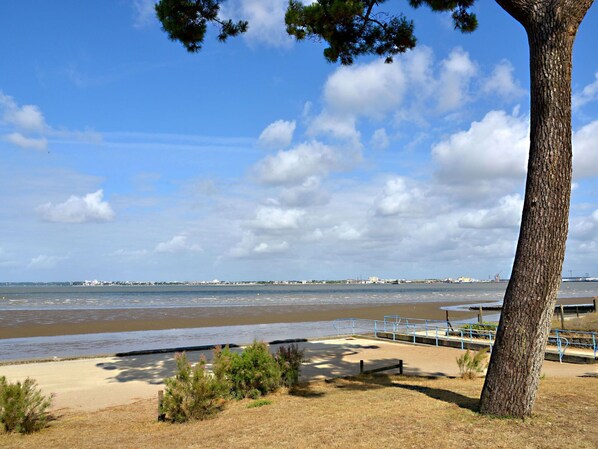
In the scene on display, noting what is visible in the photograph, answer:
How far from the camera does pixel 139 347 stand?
22.2m

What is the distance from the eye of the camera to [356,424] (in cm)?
722

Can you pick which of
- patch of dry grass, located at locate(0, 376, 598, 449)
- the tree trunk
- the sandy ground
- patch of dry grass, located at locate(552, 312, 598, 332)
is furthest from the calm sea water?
the tree trunk

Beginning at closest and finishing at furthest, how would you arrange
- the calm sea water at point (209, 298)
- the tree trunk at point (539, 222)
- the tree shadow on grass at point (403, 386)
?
the tree trunk at point (539, 222)
the tree shadow on grass at point (403, 386)
the calm sea water at point (209, 298)

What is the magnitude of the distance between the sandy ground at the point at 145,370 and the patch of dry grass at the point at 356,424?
5.44 feet

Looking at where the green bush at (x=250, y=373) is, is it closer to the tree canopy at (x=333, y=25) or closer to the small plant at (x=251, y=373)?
the small plant at (x=251, y=373)

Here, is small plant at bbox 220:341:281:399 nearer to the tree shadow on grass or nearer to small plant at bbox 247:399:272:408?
small plant at bbox 247:399:272:408

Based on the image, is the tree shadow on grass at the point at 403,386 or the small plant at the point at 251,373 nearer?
the tree shadow on grass at the point at 403,386

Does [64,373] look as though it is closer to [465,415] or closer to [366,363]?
[366,363]

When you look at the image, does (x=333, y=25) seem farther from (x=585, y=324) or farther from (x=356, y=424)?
(x=585, y=324)

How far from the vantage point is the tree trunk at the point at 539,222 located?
23.3 feet

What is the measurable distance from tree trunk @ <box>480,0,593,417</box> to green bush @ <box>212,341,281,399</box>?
4567 mm

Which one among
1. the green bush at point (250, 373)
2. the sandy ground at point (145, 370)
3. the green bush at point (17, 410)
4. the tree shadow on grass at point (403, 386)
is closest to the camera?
the green bush at point (17, 410)

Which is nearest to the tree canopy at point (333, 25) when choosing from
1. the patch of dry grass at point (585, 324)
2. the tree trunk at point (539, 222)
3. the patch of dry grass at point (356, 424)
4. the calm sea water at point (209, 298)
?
the tree trunk at point (539, 222)

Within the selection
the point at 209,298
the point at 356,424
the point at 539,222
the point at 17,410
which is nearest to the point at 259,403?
the point at 356,424
